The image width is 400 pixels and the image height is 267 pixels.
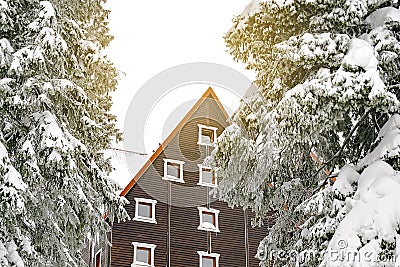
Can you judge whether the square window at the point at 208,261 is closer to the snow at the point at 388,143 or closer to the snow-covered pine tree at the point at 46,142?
the snow-covered pine tree at the point at 46,142

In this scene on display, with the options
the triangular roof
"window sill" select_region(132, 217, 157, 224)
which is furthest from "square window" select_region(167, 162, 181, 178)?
"window sill" select_region(132, 217, 157, 224)

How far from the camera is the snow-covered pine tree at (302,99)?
344 inches

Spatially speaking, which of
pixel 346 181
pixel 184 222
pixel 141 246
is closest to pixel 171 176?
pixel 184 222

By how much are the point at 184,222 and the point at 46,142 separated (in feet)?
46.5

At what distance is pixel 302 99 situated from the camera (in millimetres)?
8875

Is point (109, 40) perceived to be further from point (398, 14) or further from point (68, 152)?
point (398, 14)

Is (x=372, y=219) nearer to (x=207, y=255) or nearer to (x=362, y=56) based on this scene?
(x=362, y=56)

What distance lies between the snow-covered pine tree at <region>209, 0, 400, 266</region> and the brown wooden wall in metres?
11.3

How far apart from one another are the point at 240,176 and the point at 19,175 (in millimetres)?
3813

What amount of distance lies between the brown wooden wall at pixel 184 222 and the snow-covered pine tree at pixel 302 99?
11.3 m

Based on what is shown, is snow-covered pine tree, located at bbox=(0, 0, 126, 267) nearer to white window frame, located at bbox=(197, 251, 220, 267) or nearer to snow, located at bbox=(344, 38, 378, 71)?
snow, located at bbox=(344, 38, 378, 71)

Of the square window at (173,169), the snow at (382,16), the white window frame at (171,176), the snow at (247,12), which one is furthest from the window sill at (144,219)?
the snow at (382,16)

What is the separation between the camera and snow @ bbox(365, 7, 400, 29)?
30.2 ft

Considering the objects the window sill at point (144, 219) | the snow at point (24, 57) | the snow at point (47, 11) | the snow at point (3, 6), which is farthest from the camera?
the window sill at point (144, 219)
